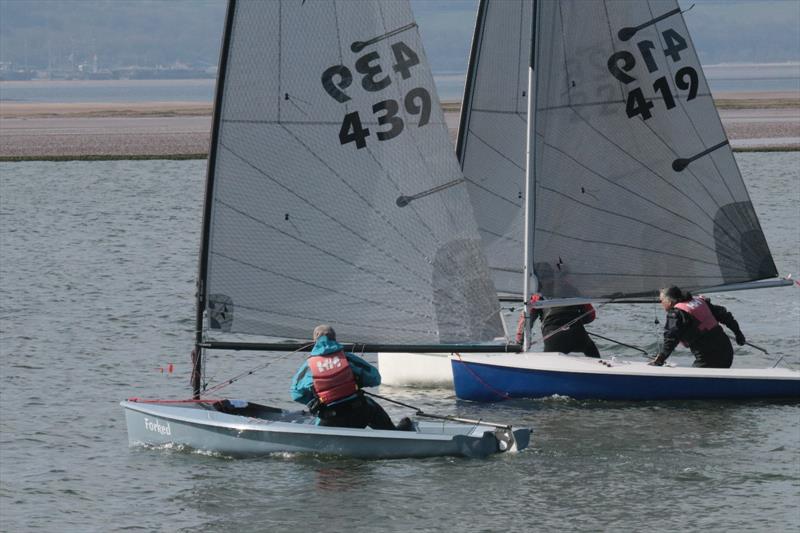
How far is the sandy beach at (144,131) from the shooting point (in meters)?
67.6

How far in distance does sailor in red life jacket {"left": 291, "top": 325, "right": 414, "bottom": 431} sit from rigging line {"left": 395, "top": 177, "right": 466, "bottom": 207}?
1.80 meters

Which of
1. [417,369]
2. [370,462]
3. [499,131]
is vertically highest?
[499,131]

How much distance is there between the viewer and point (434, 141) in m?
16.5

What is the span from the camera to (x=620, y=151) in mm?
20031

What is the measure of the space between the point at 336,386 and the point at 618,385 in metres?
4.81

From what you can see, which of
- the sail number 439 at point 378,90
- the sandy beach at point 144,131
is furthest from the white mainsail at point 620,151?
the sandy beach at point 144,131

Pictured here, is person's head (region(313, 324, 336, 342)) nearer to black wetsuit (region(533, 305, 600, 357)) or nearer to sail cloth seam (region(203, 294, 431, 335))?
sail cloth seam (region(203, 294, 431, 335))

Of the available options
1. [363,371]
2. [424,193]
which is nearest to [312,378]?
[363,371]

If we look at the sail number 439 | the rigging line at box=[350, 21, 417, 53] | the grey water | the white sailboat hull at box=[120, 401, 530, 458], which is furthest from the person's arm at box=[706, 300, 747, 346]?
the rigging line at box=[350, 21, 417, 53]

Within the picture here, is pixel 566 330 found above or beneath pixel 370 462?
above

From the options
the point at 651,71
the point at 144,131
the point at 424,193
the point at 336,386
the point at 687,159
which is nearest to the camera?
the point at 336,386

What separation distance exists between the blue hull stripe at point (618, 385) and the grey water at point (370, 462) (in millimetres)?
162

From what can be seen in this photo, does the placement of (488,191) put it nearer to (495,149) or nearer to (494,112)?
(495,149)

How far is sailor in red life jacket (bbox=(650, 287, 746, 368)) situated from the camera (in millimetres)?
18953
